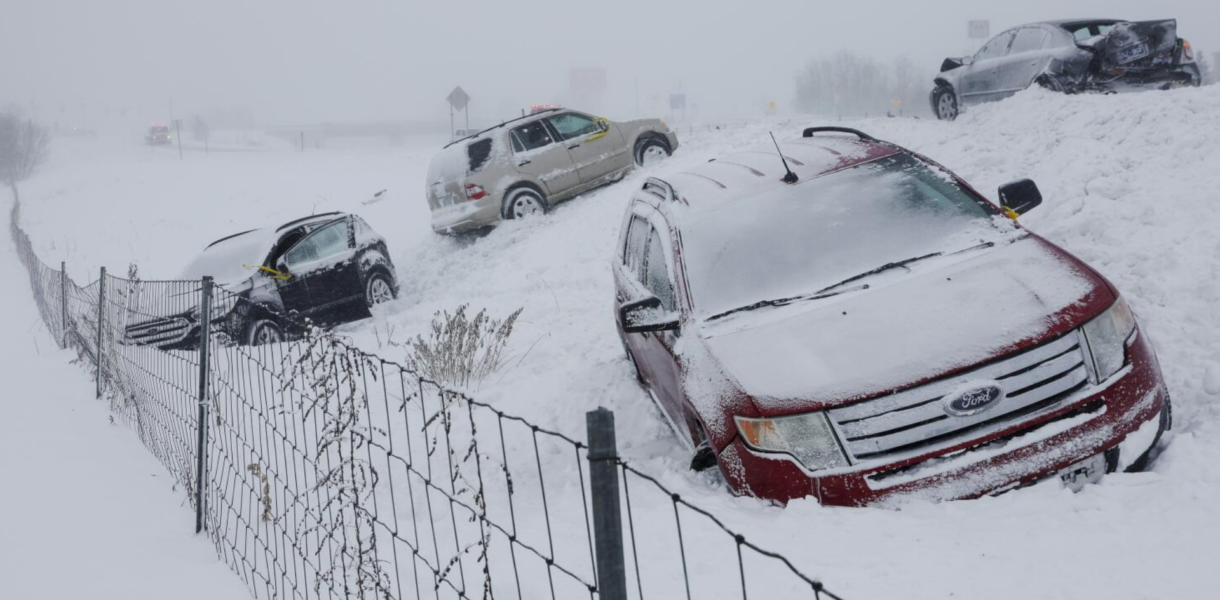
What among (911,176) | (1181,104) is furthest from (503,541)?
(1181,104)

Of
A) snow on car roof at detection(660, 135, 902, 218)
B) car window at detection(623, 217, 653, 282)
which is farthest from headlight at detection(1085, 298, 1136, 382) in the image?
car window at detection(623, 217, 653, 282)

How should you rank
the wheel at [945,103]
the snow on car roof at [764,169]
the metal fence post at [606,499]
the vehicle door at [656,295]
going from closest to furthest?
the metal fence post at [606,499] → the vehicle door at [656,295] → the snow on car roof at [764,169] → the wheel at [945,103]

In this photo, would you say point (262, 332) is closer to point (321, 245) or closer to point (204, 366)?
point (321, 245)

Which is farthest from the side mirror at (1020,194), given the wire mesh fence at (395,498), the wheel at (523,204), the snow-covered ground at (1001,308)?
the wheel at (523,204)

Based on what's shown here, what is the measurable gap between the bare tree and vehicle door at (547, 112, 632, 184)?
51.5 m

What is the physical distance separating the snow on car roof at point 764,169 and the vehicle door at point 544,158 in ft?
29.4

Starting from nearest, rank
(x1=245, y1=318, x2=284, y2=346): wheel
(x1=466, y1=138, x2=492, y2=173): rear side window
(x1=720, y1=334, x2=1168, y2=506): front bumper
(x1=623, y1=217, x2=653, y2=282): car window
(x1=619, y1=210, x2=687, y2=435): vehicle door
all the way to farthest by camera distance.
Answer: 1. (x1=720, y1=334, x2=1168, y2=506): front bumper
2. (x1=619, y1=210, x2=687, y2=435): vehicle door
3. (x1=623, y1=217, x2=653, y2=282): car window
4. (x1=245, y1=318, x2=284, y2=346): wheel
5. (x1=466, y1=138, x2=492, y2=173): rear side window

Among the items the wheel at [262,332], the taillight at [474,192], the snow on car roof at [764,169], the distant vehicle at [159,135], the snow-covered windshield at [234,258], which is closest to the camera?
the snow on car roof at [764,169]

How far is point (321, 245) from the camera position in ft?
36.8

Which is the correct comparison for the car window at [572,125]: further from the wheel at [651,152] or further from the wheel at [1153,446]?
the wheel at [1153,446]

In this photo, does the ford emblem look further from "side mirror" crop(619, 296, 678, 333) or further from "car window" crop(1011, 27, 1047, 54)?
"car window" crop(1011, 27, 1047, 54)

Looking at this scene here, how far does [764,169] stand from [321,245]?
25.2 ft

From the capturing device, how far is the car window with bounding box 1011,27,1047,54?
12.0m

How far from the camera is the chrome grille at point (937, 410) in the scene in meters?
3.37
